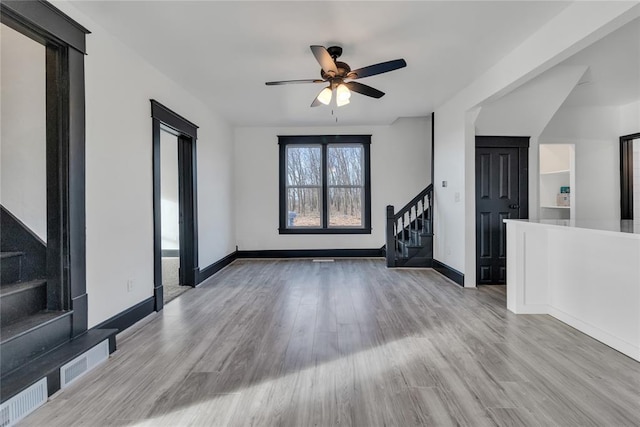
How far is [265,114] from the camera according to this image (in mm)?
5828

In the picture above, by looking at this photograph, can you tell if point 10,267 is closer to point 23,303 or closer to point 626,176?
point 23,303

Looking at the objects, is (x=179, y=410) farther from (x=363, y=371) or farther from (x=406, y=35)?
(x=406, y=35)

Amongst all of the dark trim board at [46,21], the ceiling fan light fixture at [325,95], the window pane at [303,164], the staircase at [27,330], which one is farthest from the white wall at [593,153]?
the staircase at [27,330]

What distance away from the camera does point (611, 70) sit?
154 inches

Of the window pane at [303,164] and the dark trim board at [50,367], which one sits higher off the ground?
the window pane at [303,164]

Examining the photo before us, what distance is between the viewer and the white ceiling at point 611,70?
10.4 ft

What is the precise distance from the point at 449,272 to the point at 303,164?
3.65 m

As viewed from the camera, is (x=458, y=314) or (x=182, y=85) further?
(x=182, y=85)

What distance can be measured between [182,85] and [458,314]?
4405 mm

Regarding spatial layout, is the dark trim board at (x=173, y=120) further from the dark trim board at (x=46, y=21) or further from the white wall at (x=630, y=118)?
the white wall at (x=630, y=118)

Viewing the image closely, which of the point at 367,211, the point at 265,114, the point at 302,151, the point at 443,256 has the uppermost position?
the point at 265,114

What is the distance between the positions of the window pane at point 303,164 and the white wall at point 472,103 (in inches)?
97.6

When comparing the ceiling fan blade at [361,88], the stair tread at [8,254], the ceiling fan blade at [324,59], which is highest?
the ceiling fan blade at [324,59]

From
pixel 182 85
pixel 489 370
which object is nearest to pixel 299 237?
pixel 182 85
